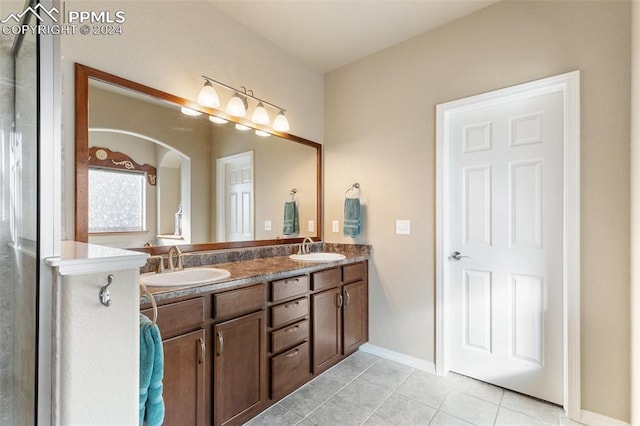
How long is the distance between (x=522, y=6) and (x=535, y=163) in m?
1.05

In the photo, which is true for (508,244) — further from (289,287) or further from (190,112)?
(190,112)

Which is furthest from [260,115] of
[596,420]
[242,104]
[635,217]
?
[596,420]

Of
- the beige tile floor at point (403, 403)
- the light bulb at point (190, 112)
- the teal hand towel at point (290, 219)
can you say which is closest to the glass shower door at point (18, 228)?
the light bulb at point (190, 112)

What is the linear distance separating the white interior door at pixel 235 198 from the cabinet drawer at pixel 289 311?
684 mm

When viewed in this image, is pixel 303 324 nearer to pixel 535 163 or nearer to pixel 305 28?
pixel 535 163

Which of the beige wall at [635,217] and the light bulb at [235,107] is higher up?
the light bulb at [235,107]

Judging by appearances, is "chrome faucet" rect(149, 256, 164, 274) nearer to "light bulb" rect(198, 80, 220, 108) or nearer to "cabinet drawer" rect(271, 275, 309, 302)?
"cabinet drawer" rect(271, 275, 309, 302)


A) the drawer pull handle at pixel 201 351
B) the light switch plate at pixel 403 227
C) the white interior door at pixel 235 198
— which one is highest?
the white interior door at pixel 235 198

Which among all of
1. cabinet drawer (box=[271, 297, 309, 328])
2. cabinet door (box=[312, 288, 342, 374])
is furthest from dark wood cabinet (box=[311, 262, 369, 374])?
cabinet drawer (box=[271, 297, 309, 328])

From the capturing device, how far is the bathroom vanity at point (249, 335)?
139cm

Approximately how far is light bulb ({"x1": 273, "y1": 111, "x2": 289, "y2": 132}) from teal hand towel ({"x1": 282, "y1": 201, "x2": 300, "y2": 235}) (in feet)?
2.15

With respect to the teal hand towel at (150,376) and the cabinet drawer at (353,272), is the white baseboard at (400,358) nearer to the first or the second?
the cabinet drawer at (353,272)

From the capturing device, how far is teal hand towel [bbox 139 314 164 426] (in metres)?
0.98

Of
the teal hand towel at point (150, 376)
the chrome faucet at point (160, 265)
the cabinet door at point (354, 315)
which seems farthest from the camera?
the cabinet door at point (354, 315)
